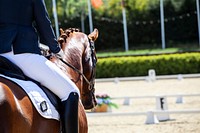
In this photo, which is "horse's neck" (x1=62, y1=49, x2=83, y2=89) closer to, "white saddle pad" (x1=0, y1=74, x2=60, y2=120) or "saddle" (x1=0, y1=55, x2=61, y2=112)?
"saddle" (x1=0, y1=55, x2=61, y2=112)

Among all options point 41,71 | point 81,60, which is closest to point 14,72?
point 41,71

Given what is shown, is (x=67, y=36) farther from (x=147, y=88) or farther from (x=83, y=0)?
(x=83, y=0)

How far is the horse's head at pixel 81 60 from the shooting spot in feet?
14.8

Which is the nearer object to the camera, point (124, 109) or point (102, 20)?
point (124, 109)

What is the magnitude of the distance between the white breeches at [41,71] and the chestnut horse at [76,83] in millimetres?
265

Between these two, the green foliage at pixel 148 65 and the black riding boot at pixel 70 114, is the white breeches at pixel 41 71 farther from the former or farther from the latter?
the green foliage at pixel 148 65

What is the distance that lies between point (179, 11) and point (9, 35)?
40946mm

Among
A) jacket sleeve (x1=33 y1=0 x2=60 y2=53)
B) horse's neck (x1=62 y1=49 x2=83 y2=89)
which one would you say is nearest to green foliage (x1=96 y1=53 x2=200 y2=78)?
horse's neck (x1=62 y1=49 x2=83 y2=89)

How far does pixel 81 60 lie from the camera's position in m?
4.65

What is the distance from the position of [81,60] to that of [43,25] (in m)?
0.82

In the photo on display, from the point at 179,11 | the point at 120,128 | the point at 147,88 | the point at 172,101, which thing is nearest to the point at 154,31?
the point at 179,11

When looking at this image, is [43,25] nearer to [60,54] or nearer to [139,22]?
[60,54]

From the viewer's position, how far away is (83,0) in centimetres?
4728

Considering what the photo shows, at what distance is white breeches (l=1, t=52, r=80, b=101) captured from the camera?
149 inches
